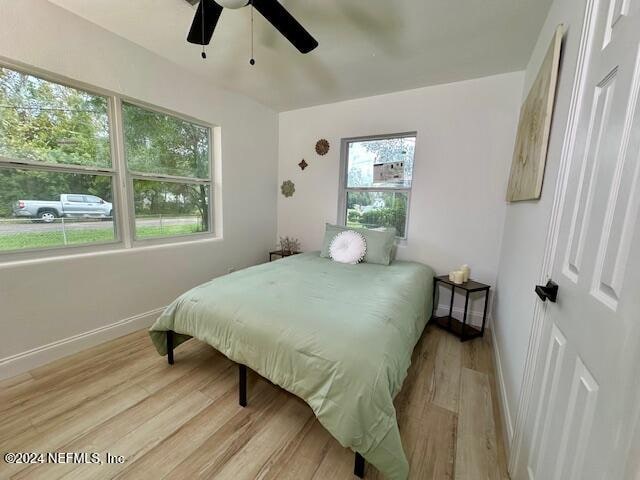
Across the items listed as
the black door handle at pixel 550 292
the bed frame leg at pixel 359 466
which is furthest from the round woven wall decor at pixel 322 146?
the bed frame leg at pixel 359 466

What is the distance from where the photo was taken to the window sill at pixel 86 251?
169 centimetres

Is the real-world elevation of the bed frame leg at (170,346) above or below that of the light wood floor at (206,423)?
above

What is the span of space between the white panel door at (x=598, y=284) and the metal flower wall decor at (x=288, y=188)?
302cm

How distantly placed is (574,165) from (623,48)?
0.37 m

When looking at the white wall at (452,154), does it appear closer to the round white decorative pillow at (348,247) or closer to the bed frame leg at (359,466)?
the round white decorative pillow at (348,247)

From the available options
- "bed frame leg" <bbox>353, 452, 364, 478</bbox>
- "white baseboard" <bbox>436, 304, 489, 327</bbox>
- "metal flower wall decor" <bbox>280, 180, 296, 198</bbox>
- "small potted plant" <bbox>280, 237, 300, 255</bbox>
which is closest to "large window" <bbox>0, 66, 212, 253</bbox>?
"metal flower wall decor" <bbox>280, 180, 296, 198</bbox>

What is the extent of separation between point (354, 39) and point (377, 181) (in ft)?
4.99

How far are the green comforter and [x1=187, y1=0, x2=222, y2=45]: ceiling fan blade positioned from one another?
62.1 inches

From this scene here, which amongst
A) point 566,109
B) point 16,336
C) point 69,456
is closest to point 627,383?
point 566,109

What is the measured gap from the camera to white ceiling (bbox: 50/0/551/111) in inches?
63.9

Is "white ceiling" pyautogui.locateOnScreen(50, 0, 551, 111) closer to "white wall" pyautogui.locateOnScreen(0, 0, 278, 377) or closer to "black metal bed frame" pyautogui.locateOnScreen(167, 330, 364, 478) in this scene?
"white wall" pyautogui.locateOnScreen(0, 0, 278, 377)

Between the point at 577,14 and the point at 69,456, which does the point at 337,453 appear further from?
the point at 577,14

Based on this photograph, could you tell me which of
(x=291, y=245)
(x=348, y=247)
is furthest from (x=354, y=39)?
(x=291, y=245)

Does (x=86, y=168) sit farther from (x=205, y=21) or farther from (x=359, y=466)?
(x=359, y=466)
